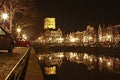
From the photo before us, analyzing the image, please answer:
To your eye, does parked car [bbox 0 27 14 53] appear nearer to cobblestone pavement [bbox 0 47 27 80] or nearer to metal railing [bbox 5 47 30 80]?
cobblestone pavement [bbox 0 47 27 80]

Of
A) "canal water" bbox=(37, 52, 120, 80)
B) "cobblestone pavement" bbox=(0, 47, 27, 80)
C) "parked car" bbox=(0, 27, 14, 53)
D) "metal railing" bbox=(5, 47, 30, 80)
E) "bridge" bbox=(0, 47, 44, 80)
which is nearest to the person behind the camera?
"metal railing" bbox=(5, 47, 30, 80)

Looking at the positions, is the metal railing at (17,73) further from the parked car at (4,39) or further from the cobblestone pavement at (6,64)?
the parked car at (4,39)

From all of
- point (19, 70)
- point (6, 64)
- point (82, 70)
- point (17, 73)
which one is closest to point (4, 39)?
point (82, 70)

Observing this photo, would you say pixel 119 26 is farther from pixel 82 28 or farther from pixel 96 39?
pixel 82 28

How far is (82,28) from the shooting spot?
581ft

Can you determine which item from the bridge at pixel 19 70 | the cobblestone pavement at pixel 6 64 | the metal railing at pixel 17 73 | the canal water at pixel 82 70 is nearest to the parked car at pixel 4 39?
the cobblestone pavement at pixel 6 64

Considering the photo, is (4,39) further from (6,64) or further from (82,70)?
(6,64)

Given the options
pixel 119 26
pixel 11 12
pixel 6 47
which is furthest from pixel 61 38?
pixel 6 47

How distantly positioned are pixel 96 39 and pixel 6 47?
122 metres

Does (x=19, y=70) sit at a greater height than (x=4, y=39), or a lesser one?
lesser

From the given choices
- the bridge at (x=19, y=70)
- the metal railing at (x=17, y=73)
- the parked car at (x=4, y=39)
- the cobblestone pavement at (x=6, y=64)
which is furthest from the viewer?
the parked car at (x=4, y=39)

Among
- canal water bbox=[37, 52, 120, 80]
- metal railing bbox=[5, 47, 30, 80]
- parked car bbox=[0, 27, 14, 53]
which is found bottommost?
canal water bbox=[37, 52, 120, 80]

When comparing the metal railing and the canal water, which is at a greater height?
the metal railing

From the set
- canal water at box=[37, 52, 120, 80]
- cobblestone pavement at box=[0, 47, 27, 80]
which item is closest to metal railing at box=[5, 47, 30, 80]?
cobblestone pavement at box=[0, 47, 27, 80]
